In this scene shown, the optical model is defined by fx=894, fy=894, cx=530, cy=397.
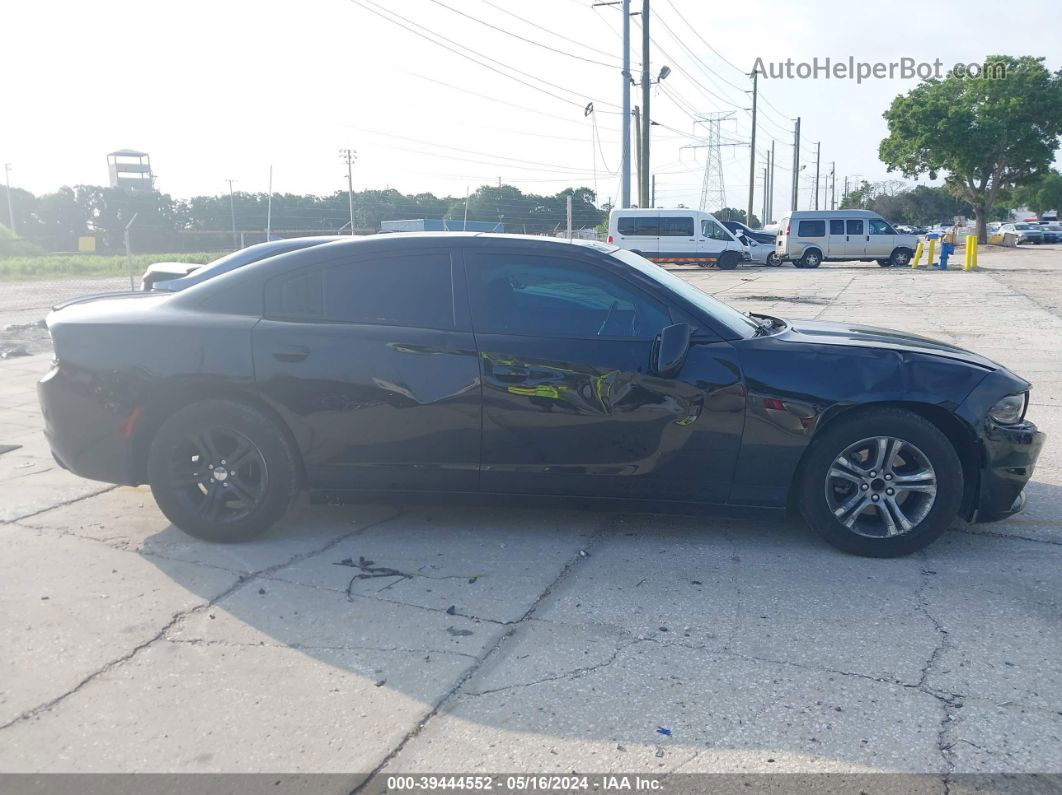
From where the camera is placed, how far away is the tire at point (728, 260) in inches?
1339

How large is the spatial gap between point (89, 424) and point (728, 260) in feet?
104

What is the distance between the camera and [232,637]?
12.0 feet

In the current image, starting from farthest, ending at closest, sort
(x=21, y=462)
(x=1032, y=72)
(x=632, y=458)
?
1. (x=1032, y=72)
2. (x=21, y=462)
3. (x=632, y=458)

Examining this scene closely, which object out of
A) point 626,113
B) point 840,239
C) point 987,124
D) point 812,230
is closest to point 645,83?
point 626,113

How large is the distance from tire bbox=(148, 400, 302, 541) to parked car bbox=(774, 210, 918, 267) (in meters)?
32.9

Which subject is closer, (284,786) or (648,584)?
(284,786)

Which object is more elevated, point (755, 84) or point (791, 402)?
point (755, 84)

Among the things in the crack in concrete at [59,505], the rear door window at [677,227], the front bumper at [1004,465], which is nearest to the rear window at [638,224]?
the rear door window at [677,227]

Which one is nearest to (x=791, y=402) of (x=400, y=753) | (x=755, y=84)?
(x=400, y=753)

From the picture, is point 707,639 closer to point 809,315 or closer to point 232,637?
point 232,637

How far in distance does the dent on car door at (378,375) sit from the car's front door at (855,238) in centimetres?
3299

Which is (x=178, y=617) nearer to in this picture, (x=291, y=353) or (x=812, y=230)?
(x=291, y=353)

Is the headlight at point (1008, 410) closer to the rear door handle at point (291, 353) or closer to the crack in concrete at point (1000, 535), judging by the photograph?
the crack in concrete at point (1000, 535)

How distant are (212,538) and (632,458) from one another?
7.27 feet
